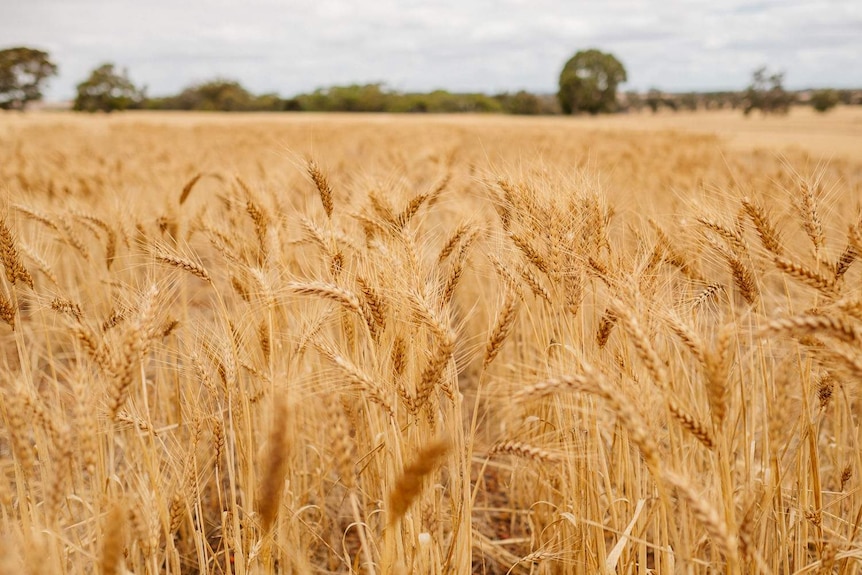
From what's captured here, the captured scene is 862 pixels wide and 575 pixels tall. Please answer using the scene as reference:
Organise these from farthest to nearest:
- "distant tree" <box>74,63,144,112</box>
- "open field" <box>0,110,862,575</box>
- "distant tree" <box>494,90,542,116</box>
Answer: "distant tree" <box>494,90,542,116</box> < "distant tree" <box>74,63,144,112</box> < "open field" <box>0,110,862,575</box>

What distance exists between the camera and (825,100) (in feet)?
124

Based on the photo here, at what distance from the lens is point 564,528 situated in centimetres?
176

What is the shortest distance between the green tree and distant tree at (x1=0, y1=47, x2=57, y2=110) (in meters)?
46.5

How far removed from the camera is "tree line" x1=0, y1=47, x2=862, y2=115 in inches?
1592

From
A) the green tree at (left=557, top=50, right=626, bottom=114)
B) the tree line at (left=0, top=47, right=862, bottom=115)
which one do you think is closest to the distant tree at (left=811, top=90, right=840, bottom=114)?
the tree line at (left=0, top=47, right=862, bottom=115)

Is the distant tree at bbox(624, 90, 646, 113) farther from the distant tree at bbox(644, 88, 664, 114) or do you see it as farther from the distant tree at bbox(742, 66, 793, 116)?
the distant tree at bbox(742, 66, 793, 116)

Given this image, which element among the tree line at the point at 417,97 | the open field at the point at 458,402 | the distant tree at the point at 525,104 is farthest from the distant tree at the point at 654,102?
the open field at the point at 458,402

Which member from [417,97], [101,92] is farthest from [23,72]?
[417,97]

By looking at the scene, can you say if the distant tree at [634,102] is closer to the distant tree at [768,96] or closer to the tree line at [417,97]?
the tree line at [417,97]

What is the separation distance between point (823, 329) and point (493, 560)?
1561 mm

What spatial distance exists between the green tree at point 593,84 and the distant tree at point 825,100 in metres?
20.1

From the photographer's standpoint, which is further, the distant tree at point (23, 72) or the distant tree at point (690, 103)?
the distant tree at point (690, 103)

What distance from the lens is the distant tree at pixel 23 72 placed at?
1569 inches

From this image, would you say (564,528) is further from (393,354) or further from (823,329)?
(823,329)
